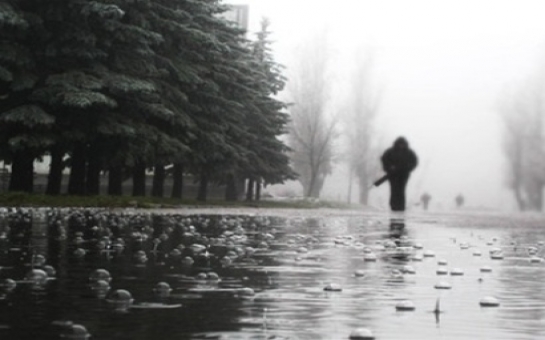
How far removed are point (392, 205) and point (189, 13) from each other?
1320 centimetres

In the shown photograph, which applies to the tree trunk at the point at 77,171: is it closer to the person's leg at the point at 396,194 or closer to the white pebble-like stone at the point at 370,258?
the person's leg at the point at 396,194

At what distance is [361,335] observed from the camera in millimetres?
3953

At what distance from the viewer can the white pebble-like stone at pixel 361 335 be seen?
3.95m

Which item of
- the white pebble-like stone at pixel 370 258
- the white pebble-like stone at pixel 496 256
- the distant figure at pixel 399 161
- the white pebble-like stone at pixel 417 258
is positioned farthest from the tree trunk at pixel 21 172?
the white pebble-like stone at pixel 370 258

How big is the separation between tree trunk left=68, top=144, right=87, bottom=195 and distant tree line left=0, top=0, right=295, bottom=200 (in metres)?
0.03

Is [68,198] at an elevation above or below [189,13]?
below

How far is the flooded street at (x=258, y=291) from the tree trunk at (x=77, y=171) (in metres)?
19.6

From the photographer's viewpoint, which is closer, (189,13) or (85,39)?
(85,39)

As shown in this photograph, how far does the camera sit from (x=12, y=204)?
75.8ft

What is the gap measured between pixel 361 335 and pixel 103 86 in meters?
24.6

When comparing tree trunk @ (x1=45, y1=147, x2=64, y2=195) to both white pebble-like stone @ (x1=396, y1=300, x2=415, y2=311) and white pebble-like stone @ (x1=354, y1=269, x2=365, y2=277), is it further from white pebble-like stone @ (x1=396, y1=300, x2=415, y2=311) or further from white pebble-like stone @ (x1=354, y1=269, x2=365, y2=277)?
white pebble-like stone @ (x1=396, y1=300, x2=415, y2=311)

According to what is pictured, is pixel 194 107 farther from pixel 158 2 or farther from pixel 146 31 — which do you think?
pixel 146 31

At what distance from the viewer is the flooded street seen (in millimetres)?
4203

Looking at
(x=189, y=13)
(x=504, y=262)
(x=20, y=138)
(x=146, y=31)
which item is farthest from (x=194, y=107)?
(x=504, y=262)
